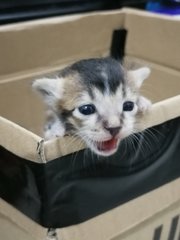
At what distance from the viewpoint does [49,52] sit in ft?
4.02

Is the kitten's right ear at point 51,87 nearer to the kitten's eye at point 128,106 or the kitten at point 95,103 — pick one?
the kitten at point 95,103

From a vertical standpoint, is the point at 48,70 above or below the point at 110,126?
below

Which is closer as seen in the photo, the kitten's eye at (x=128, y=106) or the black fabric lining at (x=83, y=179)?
the black fabric lining at (x=83, y=179)

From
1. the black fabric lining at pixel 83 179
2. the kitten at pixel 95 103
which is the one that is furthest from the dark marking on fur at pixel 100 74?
the black fabric lining at pixel 83 179

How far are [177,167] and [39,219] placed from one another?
0.33 m

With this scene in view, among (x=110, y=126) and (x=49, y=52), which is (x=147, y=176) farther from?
(x=49, y=52)

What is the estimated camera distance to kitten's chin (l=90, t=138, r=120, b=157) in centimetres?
74

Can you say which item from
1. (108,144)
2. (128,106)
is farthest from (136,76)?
(108,144)

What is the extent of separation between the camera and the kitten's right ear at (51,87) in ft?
2.80

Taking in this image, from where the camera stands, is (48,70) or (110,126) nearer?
(110,126)

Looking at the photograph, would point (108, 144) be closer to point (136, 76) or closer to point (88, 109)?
point (88, 109)

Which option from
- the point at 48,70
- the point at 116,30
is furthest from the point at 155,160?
the point at 116,30

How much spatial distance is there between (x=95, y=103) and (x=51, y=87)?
11 cm

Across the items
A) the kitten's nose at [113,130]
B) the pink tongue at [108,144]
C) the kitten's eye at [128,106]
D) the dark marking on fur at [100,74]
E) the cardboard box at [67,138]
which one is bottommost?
the cardboard box at [67,138]
